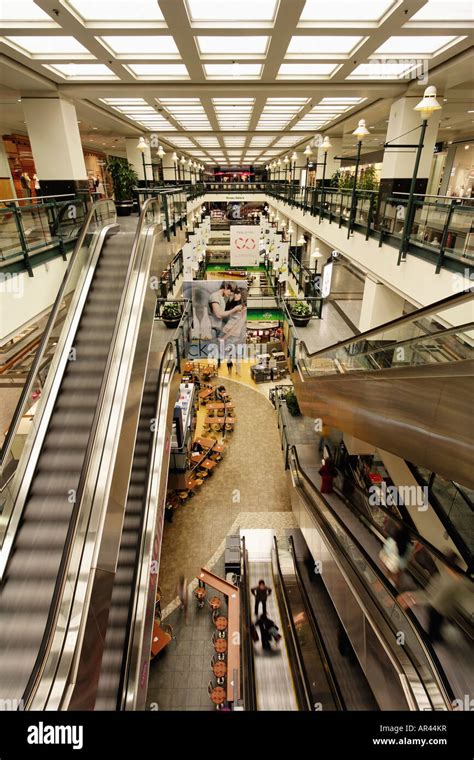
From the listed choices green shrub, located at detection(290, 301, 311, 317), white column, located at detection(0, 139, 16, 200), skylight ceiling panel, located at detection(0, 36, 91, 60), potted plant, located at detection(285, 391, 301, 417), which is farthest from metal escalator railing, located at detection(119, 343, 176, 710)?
white column, located at detection(0, 139, 16, 200)

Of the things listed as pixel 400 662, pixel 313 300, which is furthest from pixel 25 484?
pixel 313 300

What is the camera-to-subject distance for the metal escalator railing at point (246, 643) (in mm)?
5723

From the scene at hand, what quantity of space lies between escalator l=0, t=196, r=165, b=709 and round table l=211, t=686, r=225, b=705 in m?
4.23

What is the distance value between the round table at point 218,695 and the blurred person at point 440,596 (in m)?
4.09

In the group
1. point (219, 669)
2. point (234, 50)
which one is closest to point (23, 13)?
point (234, 50)

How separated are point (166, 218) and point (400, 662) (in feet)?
33.9

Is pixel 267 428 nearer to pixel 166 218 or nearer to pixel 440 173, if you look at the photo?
pixel 166 218

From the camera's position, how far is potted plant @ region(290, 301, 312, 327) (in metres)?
12.6

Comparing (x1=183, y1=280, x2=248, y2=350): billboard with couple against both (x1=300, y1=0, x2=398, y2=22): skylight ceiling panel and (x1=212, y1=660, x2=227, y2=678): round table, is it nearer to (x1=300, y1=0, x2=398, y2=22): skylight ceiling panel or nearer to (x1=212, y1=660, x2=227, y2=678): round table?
(x1=300, y1=0, x2=398, y2=22): skylight ceiling panel

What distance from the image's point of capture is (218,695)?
605 cm

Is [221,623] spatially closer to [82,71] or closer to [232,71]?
[232,71]

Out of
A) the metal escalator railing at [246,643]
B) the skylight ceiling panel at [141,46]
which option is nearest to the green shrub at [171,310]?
the skylight ceiling panel at [141,46]

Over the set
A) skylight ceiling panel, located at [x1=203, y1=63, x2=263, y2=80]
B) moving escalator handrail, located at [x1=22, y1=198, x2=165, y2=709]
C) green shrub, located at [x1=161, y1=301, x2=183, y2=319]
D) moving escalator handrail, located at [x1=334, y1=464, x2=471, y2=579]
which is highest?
skylight ceiling panel, located at [x1=203, y1=63, x2=263, y2=80]

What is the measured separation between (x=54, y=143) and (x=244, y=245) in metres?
10.9
